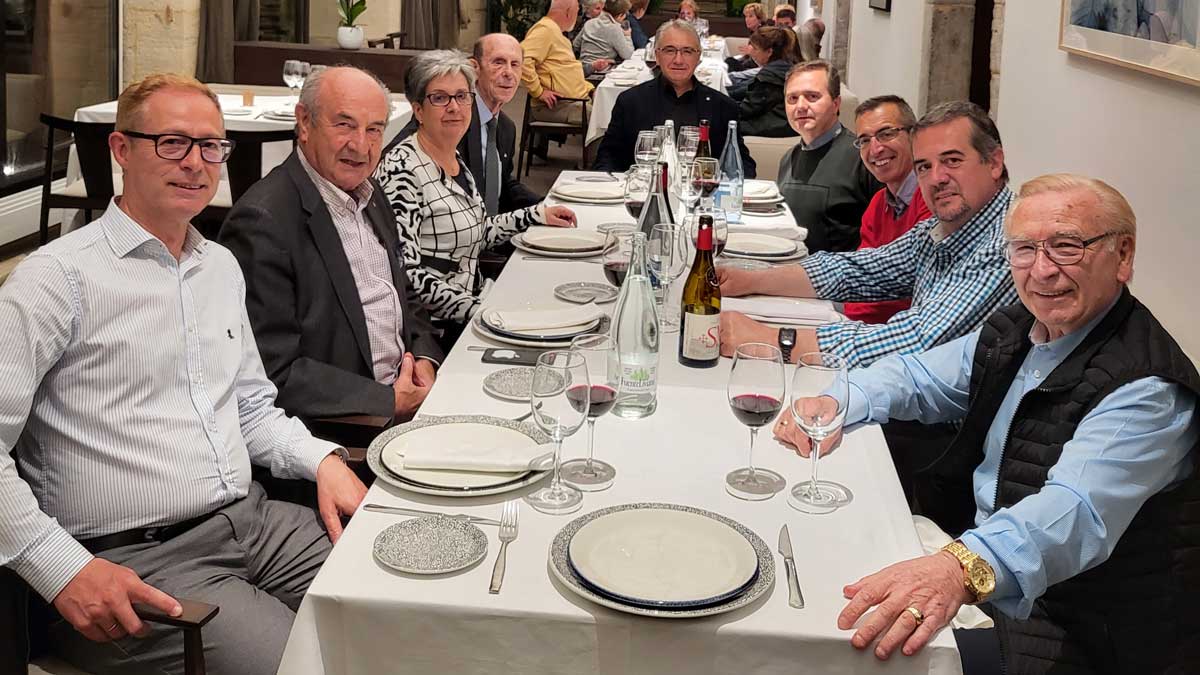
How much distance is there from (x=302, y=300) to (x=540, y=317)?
0.50 meters

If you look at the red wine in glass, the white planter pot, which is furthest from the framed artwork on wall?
the white planter pot

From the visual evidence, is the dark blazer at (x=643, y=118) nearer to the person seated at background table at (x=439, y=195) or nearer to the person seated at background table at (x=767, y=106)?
the person seated at background table at (x=767, y=106)

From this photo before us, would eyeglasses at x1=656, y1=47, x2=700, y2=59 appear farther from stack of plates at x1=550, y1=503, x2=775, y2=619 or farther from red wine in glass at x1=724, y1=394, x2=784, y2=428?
stack of plates at x1=550, y1=503, x2=775, y2=619

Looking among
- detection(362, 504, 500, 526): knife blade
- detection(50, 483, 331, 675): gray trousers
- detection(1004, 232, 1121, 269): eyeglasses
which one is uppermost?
detection(1004, 232, 1121, 269): eyeglasses

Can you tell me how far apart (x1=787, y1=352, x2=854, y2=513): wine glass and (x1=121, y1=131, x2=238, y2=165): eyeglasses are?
1052 millimetres

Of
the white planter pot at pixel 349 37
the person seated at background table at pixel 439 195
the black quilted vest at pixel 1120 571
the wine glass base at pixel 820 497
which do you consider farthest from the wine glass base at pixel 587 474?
the white planter pot at pixel 349 37

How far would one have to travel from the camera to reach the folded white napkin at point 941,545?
174 centimetres

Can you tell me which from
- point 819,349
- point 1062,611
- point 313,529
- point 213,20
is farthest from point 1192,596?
point 213,20

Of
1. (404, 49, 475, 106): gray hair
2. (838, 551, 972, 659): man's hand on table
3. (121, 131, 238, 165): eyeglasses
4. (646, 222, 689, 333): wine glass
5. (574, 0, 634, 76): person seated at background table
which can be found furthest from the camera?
(574, 0, 634, 76): person seated at background table

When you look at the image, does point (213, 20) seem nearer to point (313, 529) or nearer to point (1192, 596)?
point (313, 529)

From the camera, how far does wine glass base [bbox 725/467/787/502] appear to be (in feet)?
5.31

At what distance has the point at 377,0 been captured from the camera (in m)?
11.0

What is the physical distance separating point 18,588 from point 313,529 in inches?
20.8

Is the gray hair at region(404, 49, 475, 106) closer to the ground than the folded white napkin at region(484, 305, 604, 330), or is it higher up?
higher up
